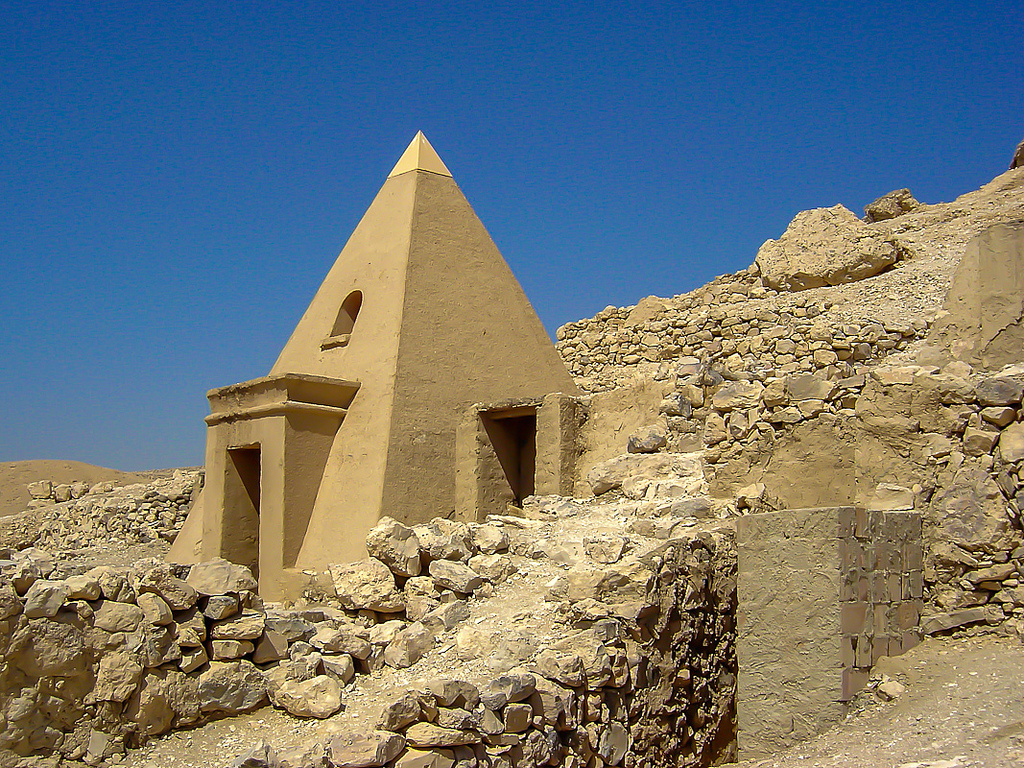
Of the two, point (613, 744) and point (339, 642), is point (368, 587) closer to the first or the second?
point (339, 642)

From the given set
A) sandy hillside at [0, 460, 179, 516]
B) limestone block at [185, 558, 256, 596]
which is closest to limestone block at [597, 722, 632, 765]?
limestone block at [185, 558, 256, 596]

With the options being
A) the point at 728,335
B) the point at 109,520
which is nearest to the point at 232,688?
the point at 728,335

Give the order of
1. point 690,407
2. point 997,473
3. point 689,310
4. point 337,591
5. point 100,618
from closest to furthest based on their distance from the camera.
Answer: point 100,618 < point 997,473 < point 337,591 < point 690,407 < point 689,310

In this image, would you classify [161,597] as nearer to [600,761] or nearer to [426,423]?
[600,761]

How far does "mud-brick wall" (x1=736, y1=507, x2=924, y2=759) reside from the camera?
5.12 meters

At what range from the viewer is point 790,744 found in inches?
203

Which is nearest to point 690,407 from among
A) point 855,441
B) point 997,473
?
point 855,441

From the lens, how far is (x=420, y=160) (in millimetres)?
9930

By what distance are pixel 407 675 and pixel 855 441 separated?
10.1ft

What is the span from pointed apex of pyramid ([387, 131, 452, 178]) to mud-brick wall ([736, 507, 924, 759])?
18.8ft

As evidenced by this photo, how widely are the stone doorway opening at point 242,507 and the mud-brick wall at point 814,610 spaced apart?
4673 mm


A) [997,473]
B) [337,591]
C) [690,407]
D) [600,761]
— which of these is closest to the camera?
[600,761]

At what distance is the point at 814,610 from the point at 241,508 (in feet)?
17.7

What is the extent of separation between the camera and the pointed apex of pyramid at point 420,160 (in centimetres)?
993
